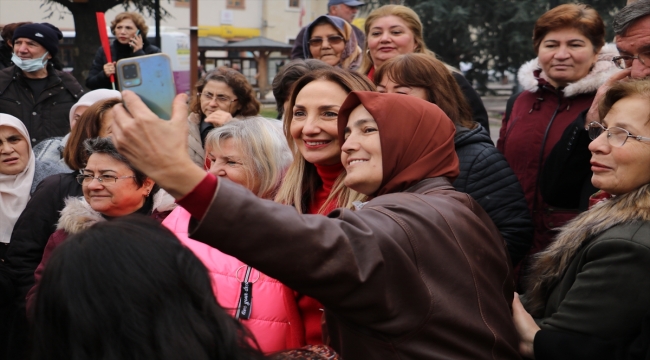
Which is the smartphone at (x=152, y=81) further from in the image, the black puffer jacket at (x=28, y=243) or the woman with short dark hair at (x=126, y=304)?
the black puffer jacket at (x=28, y=243)

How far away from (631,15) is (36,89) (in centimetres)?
508

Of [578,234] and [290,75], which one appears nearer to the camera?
[578,234]

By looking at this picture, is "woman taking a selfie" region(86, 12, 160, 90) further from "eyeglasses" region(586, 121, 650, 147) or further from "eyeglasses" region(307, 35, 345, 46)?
"eyeglasses" region(586, 121, 650, 147)

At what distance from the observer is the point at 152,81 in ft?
6.07

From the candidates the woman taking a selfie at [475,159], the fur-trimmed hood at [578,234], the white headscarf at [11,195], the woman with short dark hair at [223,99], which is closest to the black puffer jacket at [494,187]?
the woman taking a selfie at [475,159]

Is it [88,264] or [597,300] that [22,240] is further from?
[597,300]

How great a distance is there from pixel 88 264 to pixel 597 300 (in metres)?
1.64

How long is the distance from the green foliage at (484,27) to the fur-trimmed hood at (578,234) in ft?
56.8

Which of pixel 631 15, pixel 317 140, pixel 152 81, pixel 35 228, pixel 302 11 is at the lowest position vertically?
pixel 302 11

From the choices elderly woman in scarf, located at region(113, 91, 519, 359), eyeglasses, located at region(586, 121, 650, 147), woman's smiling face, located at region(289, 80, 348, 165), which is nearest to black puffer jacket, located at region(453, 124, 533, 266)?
woman's smiling face, located at region(289, 80, 348, 165)

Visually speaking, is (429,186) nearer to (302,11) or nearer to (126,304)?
(126,304)

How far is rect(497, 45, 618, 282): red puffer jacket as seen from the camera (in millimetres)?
4031

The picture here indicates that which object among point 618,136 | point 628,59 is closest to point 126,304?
point 618,136

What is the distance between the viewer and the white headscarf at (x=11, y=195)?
4484 mm
